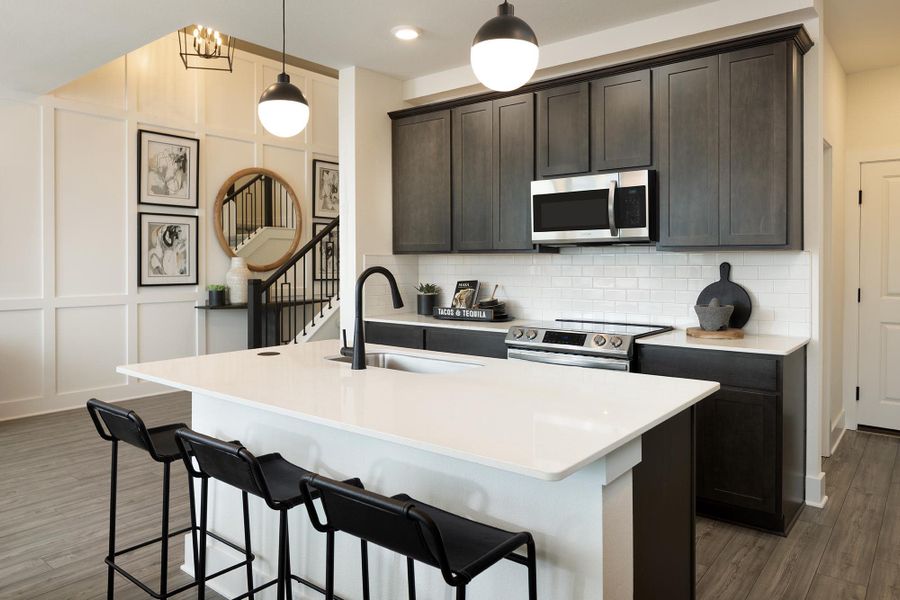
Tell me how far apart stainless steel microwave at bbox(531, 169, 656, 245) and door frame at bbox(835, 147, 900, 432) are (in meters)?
2.16

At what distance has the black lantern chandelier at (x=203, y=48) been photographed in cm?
553

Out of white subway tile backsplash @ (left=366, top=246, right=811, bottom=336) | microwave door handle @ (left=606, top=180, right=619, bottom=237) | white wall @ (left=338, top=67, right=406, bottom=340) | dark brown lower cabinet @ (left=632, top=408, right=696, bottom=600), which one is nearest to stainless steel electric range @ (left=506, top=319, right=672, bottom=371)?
white subway tile backsplash @ (left=366, top=246, right=811, bottom=336)

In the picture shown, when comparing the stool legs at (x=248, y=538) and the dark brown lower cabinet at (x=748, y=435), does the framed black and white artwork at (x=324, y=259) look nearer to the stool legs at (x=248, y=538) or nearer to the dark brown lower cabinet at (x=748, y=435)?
the dark brown lower cabinet at (x=748, y=435)

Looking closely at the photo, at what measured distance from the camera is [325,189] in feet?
24.6

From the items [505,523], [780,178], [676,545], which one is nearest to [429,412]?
[505,523]

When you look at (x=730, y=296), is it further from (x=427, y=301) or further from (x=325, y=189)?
(x=325, y=189)

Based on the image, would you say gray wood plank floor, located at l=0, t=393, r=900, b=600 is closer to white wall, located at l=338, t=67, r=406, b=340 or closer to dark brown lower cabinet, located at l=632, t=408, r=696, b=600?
dark brown lower cabinet, located at l=632, t=408, r=696, b=600

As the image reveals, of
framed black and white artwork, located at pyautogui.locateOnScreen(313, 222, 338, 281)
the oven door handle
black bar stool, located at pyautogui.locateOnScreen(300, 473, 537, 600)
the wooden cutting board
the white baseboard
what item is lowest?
the white baseboard

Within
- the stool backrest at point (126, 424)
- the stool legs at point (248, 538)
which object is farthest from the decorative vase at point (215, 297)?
the stool legs at point (248, 538)

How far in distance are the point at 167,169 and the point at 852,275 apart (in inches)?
236

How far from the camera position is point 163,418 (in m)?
5.18

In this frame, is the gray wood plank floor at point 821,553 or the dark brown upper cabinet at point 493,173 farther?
the dark brown upper cabinet at point 493,173

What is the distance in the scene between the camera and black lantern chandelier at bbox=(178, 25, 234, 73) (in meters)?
5.53

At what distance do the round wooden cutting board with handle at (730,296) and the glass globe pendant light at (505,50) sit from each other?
87.8 inches
